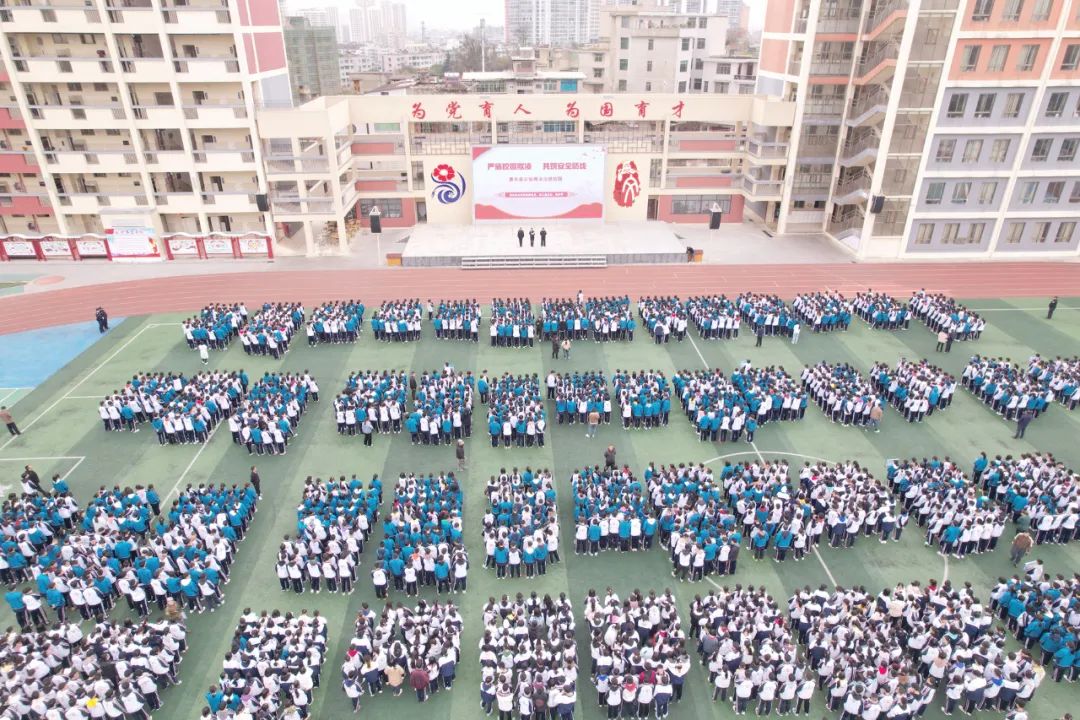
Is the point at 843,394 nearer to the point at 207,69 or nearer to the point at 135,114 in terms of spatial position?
the point at 207,69

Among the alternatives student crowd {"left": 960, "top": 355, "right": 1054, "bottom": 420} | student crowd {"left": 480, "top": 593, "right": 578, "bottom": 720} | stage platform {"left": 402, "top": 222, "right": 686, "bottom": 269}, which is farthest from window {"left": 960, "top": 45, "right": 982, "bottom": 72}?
student crowd {"left": 480, "top": 593, "right": 578, "bottom": 720}

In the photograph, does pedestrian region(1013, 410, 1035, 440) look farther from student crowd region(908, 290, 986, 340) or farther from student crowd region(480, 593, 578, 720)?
student crowd region(480, 593, 578, 720)

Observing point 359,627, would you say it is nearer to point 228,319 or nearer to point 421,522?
point 421,522

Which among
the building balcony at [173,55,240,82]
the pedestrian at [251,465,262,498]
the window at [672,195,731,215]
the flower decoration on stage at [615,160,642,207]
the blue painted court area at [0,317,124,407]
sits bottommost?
the blue painted court area at [0,317,124,407]

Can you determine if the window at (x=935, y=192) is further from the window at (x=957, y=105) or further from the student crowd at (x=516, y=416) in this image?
the student crowd at (x=516, y=416)

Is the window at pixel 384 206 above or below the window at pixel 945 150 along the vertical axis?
below

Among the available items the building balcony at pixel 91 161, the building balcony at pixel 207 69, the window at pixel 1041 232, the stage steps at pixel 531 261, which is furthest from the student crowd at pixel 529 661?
the window at pixel 1041 232
